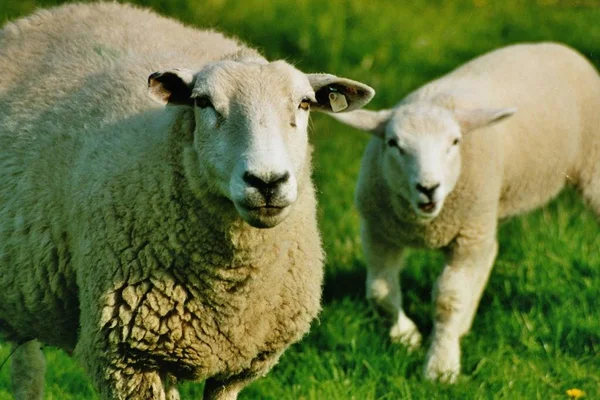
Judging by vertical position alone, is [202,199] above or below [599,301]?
above

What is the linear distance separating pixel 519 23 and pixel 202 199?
7.74m

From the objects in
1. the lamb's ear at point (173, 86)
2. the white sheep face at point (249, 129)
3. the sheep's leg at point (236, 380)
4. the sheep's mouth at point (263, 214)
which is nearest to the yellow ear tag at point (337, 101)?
the white sheep face at point (249, 129)

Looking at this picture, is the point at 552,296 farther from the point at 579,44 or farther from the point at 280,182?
the point at 579,44

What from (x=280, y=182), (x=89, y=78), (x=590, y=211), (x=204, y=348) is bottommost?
(x=590, y=211)

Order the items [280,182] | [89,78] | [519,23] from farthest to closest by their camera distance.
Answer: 1. [519,23]
2. [89,78]
3. [280,182]

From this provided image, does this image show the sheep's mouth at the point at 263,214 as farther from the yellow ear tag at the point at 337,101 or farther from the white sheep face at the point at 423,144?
the white sheep face at the point at 423,144

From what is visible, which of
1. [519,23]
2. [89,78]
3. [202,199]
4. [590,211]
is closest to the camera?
[202,199]

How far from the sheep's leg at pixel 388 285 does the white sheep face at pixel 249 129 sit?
215cm

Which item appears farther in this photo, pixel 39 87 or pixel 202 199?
pixel 39 87

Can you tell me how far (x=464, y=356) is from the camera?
18.4 feet

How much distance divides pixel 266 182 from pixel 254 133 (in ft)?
0.69

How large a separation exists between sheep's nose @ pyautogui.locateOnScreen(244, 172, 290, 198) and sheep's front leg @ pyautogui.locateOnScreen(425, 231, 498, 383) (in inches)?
90.0

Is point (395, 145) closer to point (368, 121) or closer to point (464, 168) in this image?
point (368, 121)

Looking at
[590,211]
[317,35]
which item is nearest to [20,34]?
[590,211]
